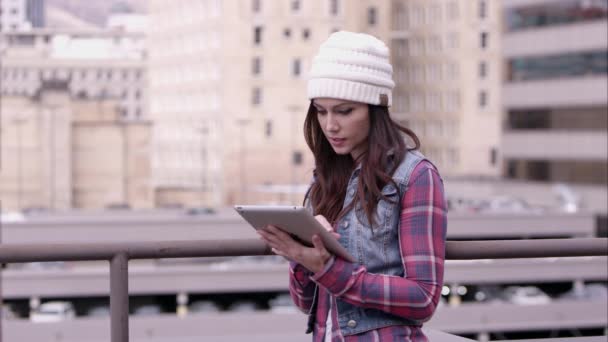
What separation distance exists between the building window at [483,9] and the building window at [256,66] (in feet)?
55.7

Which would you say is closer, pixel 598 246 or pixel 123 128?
pixel 598 246

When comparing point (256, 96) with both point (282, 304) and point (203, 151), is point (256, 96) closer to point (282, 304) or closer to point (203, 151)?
point (203, 151)

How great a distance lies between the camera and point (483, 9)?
352ft

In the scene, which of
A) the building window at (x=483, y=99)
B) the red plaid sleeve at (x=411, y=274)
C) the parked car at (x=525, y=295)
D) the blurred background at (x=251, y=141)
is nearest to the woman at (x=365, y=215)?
the red plaid sleeve at (x=411, y=274)

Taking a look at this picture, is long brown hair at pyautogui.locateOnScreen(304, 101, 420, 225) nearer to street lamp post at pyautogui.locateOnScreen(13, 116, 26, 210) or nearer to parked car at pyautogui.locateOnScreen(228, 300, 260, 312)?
parked car at pyautogui.locateOnScreen(228, 300, 260, 312)

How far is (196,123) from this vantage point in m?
109

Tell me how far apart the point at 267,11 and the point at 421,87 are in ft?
50.0

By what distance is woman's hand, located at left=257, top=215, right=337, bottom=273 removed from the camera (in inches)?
129

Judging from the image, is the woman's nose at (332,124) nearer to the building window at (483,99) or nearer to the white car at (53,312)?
the white car at (53,312)

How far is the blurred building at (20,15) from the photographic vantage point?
464 ft

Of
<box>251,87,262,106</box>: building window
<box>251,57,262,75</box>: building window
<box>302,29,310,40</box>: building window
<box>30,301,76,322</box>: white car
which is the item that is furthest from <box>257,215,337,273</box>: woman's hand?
<box>302,29,310,40</box>: building window

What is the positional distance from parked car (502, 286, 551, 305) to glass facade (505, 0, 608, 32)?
42.2 feet

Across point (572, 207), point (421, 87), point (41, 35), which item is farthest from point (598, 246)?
point (41, 35)

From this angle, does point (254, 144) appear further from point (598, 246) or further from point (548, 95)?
point (598, 246)
